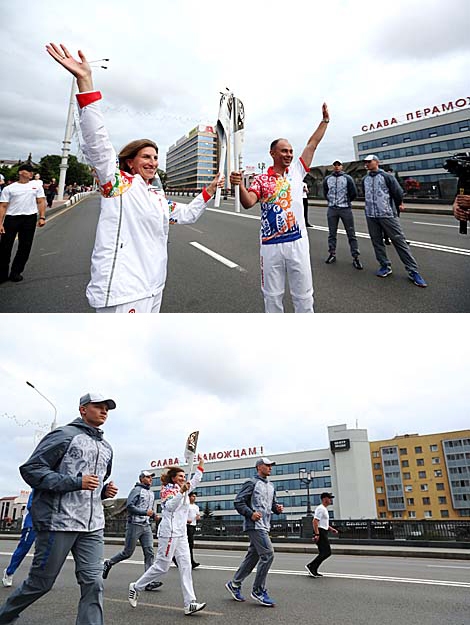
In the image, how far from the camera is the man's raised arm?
15.0 ft

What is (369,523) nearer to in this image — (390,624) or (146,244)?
(390,624)

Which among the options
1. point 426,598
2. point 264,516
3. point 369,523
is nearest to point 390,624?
point 426,598

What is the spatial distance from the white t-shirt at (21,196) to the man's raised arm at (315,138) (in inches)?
170

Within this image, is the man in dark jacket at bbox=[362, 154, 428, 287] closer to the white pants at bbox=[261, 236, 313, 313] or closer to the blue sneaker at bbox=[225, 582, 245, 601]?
the white pants at bbox=[261, 236, 313, 313]

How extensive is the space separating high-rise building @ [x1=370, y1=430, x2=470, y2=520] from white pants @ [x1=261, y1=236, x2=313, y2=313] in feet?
297

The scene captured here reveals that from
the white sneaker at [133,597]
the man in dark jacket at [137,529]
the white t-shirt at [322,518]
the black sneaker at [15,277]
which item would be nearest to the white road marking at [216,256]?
the black sneaker at [15,277]

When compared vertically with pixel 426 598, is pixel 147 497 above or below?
above

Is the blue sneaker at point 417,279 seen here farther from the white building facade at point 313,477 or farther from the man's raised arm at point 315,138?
the white building facade at point 313,477

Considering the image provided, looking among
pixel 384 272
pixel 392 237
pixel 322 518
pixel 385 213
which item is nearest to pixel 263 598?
pixel 322 518

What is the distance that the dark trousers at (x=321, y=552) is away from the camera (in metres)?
6.52

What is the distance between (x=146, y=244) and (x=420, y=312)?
3923 mm

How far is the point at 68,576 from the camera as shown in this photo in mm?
6230

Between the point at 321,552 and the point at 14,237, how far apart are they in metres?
6.47

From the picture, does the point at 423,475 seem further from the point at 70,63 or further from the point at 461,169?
the point at 70,63
